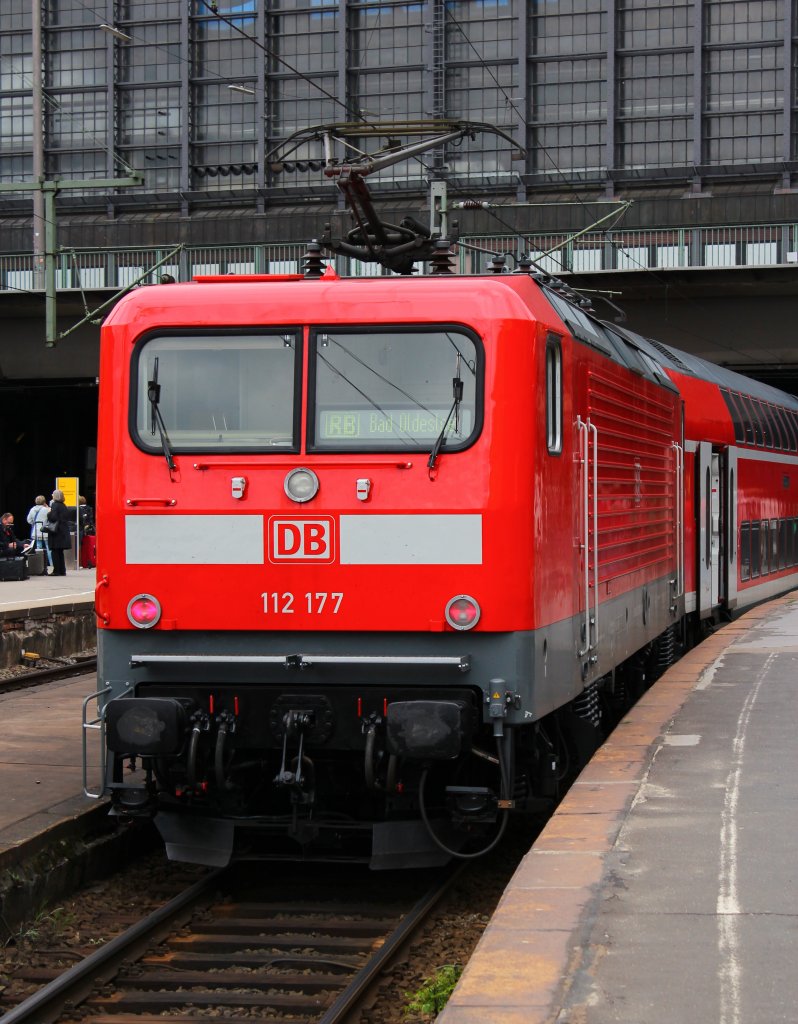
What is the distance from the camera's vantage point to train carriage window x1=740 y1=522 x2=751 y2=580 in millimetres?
19844

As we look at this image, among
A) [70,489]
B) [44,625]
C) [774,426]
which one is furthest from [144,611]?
[70,489]

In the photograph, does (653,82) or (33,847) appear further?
(653,82)

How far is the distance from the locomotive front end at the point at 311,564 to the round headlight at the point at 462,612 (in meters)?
0.01

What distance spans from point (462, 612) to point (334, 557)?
0.69 meters

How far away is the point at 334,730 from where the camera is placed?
739cm

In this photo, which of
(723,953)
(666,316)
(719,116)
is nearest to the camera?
(723,953)

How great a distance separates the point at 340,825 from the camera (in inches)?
304

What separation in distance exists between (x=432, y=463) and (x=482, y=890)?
250 cm

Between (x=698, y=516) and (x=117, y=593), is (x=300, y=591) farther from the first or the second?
(x=698, y=516)

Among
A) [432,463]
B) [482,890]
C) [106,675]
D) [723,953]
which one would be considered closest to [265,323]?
[432,463]

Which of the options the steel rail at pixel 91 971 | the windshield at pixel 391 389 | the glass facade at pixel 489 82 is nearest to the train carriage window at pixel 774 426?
the windshield at pixel 391 389

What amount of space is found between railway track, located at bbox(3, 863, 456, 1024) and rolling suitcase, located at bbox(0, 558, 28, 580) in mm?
19069

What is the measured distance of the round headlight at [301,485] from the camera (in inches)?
294

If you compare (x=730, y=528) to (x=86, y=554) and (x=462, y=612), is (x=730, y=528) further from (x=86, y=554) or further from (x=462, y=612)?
(x=86, y=554)
